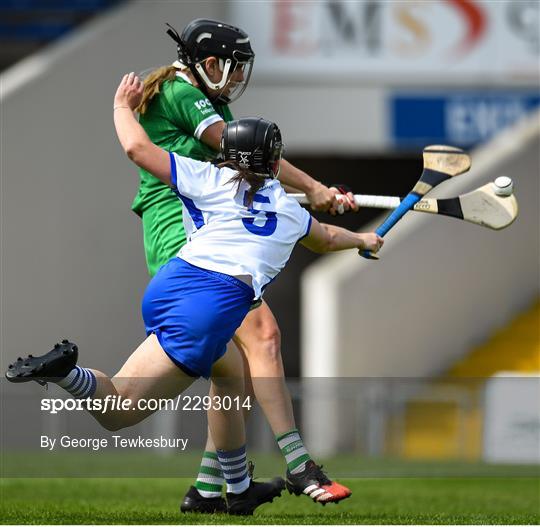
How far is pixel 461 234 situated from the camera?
1516 centimetres

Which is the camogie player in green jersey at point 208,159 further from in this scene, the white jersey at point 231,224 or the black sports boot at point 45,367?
the black sports boot at point 45,367

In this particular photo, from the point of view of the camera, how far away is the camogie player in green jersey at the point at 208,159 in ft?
17.3

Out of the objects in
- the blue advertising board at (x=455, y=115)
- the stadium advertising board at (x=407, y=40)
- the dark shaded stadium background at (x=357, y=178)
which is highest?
the stadium advertising board at (x=407, y=40)

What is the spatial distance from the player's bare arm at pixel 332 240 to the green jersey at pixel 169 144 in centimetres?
55

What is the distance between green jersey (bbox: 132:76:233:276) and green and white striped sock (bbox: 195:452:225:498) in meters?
0.80

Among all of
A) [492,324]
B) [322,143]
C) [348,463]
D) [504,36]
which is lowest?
[348,463]

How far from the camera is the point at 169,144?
5.45 m

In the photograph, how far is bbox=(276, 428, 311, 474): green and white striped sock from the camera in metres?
5.22

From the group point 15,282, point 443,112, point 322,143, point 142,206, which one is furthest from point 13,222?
point 142,206

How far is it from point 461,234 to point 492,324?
1258 millimetres

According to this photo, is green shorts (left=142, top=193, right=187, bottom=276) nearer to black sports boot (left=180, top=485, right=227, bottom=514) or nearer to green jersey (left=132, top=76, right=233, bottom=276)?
green jersey (left=132, top=76, right=233, bottom=276)

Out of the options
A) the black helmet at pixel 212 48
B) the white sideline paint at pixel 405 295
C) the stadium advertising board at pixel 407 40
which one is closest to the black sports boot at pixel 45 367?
the black helmet at pixel 212 48

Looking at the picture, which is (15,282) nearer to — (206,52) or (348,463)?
(348,463)

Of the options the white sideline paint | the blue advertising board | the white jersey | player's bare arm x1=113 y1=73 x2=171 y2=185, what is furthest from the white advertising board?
player's bare arm x1=113 y1=73 x2=171 y2=185
